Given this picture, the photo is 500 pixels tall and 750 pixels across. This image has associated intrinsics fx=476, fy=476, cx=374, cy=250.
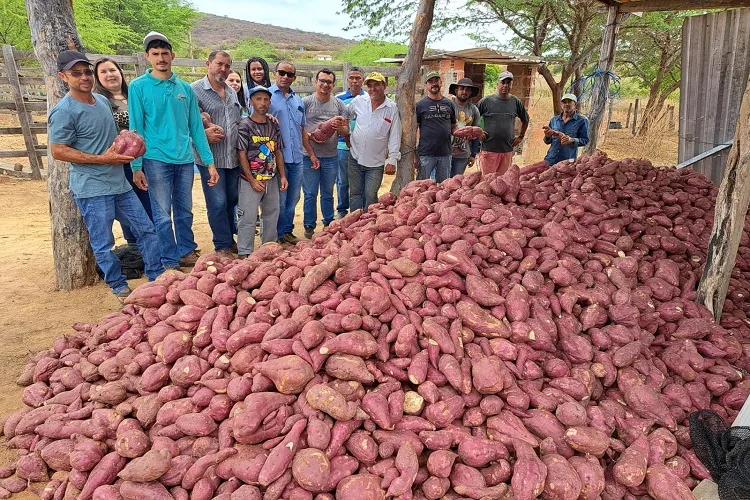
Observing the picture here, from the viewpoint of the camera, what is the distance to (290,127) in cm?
472

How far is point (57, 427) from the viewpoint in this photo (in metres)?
2.23

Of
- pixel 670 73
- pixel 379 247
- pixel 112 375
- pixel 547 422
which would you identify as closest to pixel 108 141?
pixel 112 375

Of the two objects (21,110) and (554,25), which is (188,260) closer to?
(21,110)

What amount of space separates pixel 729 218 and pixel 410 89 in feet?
10.1

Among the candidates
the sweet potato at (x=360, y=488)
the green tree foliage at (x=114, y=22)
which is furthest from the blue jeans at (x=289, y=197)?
the green tree foliage at (x=114, y=22)

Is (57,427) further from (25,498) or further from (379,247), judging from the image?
(379,247)

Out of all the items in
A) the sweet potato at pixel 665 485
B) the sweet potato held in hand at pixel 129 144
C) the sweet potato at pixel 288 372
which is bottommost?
the sweet potato at pixel 665 485

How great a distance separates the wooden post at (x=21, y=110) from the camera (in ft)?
25.1

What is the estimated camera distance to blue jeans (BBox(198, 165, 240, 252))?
14.5 feet

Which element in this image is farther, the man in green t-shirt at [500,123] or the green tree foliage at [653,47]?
the green tree foliage at [653,47]

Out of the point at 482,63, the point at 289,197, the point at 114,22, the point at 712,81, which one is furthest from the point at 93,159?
the point at 114,22

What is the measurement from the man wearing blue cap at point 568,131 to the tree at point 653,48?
7915 mm

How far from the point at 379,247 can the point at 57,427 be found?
6.00ft

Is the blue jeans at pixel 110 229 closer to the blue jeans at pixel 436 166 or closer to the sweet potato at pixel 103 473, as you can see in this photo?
the sweet potato at pixel 103 473
